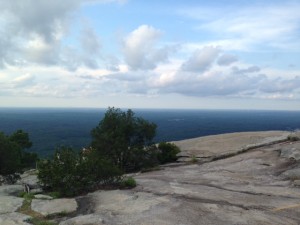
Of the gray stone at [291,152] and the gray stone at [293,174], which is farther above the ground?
the gray stone at [291,152]

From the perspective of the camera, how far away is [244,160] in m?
31.0

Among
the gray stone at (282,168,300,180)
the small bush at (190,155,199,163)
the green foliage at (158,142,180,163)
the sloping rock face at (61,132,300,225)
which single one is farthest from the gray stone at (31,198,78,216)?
the green foliage at (158,142,180,163)

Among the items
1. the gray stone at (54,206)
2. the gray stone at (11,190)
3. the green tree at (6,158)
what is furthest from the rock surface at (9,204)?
the green tree at (6,158)

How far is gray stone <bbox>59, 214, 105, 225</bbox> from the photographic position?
47.1 feet

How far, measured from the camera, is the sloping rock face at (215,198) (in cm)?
1498

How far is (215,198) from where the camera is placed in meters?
18.3

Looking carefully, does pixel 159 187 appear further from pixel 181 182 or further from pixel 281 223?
pixel 281 223

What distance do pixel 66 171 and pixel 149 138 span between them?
16.8 metres

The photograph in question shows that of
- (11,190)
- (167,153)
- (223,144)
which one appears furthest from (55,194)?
(223,144)

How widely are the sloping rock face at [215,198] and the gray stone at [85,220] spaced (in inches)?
1.7

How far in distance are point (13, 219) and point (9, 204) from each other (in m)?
2.74

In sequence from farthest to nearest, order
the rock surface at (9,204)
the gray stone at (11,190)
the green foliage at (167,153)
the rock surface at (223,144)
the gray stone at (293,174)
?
the green foliage at (167,153) < the rock surface at (223,144) < the gray stone at (293,174) < the gray stone at (11,190) < the rock surface at (9,204)

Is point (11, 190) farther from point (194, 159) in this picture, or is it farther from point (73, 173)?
point (194, 159)

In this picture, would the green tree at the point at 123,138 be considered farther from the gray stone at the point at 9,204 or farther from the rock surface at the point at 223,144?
the gray stone at the point at 9,204
